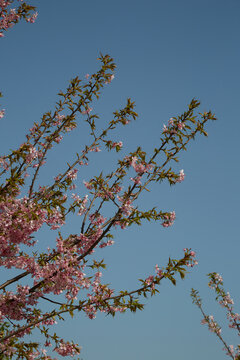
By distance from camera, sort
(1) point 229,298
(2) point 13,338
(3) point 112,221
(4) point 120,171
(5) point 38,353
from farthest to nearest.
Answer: (1) point 229,298 → (4) point 120,171 → (5) point 38,353 → (3) point 112,221 → (2) point 13,338

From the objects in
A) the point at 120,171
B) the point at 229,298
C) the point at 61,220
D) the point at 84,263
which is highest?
the point at 120,171

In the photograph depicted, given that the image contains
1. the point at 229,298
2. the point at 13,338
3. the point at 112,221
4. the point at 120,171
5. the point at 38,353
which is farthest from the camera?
the point at 229,298

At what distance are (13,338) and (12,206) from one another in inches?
90.8

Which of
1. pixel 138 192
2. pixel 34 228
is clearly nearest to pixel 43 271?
pixel 34 228

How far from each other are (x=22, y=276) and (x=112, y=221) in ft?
6.67

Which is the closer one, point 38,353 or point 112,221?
point 112,221

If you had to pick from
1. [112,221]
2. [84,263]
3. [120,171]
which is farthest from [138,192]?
[84,263]

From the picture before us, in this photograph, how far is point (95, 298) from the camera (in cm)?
545

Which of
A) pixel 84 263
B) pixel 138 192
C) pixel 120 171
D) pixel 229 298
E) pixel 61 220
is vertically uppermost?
pixel 120 171

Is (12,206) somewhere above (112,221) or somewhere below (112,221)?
above

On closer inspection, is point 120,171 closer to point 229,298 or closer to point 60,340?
point 60,340

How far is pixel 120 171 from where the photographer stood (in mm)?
7133

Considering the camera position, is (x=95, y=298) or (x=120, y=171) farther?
(x=120, y=171)

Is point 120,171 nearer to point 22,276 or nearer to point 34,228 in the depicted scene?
point 34,228
